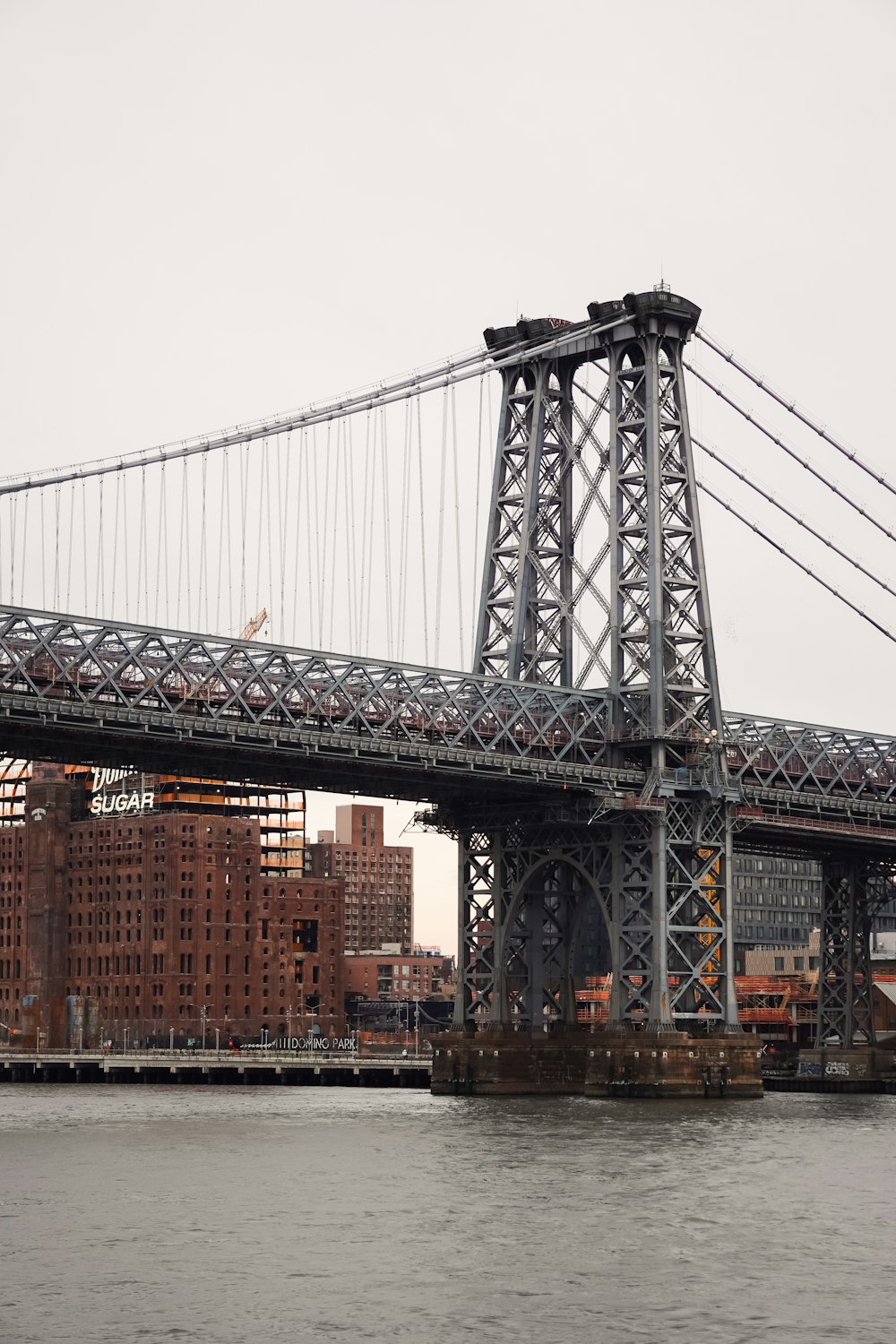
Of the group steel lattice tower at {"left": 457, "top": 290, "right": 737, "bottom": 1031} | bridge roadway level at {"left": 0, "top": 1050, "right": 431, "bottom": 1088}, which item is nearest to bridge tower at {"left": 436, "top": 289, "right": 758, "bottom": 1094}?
steel lattice tower at {"left": 457, "top": 290, "right": 737, "bottom": 1031}

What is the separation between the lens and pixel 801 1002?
19212 cm

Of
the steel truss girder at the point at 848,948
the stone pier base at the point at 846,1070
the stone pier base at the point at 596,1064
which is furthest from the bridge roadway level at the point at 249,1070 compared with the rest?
the stone pier base at the point at 596,1064

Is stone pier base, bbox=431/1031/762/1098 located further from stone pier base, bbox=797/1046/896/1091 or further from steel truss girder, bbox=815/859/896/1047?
steel truss girder, bbox=815/859/896/1047

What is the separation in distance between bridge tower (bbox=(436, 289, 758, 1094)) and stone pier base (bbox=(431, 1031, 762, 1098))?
13cm

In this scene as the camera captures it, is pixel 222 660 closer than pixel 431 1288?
No

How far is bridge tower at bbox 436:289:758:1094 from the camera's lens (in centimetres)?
10644

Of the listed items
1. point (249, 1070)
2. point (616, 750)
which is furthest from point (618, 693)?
point (249, 1070)

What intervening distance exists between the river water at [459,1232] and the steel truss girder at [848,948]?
45918mm

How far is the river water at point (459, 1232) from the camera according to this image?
4384cm

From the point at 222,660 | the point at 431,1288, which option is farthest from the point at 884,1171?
the point at 222,660

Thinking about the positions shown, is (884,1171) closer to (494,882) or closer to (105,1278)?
(105,1278)

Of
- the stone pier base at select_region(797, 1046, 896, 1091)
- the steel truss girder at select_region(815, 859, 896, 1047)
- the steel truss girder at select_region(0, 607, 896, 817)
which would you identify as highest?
the steel truss girder at select_region(0, 607, 896, 817)

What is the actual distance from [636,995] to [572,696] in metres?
14.4

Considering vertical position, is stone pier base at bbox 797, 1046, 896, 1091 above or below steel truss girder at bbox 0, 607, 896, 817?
below
